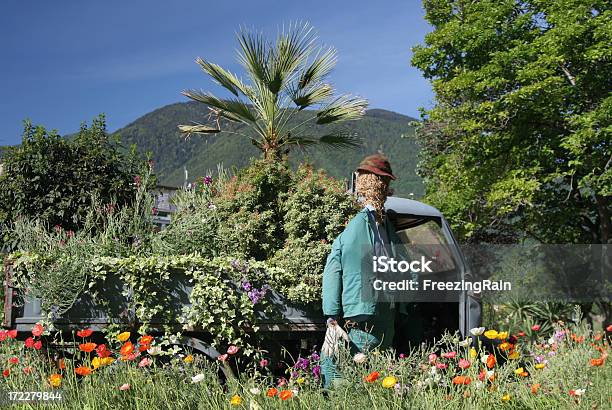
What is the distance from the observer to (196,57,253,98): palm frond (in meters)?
11.8

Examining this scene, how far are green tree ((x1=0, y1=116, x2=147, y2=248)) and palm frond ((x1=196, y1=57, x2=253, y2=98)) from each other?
3.55m

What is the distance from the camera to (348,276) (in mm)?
4496

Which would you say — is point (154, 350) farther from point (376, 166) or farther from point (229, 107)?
point (229, 107)

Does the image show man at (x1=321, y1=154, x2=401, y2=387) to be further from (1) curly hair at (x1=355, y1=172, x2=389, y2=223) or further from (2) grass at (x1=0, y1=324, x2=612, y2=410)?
(2) grass at (x1=0, y1=324, x2=612, y2=410)

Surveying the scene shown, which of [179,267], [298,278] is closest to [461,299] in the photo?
[298,278]

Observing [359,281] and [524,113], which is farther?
[524,113]

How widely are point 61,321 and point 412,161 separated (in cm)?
14861

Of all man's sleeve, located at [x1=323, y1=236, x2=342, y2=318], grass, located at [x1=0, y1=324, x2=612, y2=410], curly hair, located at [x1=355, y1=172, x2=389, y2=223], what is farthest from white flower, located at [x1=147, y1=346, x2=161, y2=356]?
curly hair, located at [x1=355, y1=172, x2=389, y2=223]

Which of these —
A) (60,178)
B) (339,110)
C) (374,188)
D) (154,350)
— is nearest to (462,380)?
(154,350)

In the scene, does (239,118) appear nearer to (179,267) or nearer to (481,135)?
(179,267)

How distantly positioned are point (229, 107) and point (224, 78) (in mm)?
681

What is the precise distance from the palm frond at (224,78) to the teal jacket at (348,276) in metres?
→ 7.53

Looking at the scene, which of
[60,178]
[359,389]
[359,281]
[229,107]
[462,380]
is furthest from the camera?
[229,107]

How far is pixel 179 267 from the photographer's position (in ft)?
15.6
